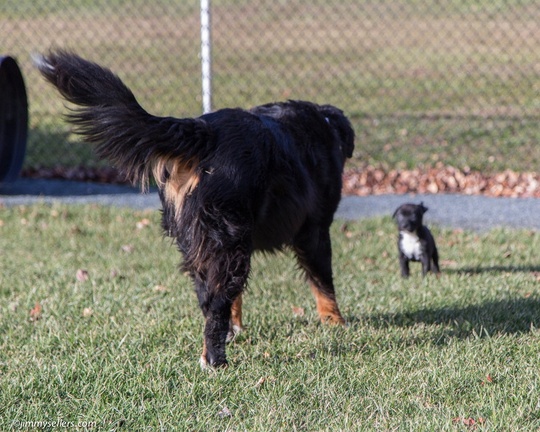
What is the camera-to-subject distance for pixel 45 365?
3920 millimetres

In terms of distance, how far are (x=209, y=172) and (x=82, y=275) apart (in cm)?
245

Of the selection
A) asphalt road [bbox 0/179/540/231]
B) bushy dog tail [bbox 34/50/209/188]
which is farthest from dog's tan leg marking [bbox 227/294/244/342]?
asphalt road [bbox 0/179/540/231]

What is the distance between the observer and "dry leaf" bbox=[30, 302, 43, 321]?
481cm

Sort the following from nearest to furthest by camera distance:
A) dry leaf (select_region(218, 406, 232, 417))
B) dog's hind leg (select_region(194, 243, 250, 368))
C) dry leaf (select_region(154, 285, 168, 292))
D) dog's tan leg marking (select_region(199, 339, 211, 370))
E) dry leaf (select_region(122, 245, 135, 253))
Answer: dry leaf (select_region(218, 406, 232, 417)) < dog's hind leg (select_region(194, 243, 250, 368)) < dog's tan leg marking (select_region(199, 339, 211, 370)) < dry leaf (select_region(154, 285, 168, 292)) < dry leaf (select_region(122, 245, 135, 253))

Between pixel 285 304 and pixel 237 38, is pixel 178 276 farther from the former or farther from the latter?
pixel 237 38

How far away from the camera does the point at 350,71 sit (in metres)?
14.5

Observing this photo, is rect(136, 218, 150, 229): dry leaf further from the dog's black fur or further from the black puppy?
the dog's black fur

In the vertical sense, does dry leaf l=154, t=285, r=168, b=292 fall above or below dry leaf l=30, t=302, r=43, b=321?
below

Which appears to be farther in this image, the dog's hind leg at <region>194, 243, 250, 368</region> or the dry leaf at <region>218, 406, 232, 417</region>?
Answer: the dog's hind leg at <region>194, 243, 250, 368</region>

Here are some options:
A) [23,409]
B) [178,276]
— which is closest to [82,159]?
[178,276]

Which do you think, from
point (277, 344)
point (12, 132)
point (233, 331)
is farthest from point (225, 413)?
point (12, 132)

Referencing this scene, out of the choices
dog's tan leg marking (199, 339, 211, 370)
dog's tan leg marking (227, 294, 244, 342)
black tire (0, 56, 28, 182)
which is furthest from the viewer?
black tire (0, 56, 28, 182)

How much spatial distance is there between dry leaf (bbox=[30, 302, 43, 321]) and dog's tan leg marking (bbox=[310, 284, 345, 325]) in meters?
1.71

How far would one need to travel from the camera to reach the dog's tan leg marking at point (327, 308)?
15.3 feet
